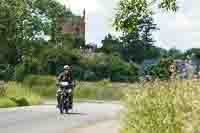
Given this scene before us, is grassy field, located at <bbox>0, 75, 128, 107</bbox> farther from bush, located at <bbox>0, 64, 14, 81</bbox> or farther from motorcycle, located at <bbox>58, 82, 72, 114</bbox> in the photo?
bush, located at <bbox>0, 64, 14, 81</bbox>

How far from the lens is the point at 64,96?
28.5 metres

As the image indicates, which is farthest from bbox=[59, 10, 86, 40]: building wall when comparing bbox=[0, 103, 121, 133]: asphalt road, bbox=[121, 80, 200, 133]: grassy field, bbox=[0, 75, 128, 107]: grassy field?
bbox=[121, 80, 200, 133]: grassy field

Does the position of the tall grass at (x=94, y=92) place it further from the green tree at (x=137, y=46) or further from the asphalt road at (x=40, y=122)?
the green tree at (x=137, y=46)

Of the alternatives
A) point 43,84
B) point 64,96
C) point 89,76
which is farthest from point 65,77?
point 89,76

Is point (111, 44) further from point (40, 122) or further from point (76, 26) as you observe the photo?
point (40, 122)

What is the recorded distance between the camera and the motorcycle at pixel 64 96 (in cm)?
2802

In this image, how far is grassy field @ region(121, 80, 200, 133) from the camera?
955 centimetres

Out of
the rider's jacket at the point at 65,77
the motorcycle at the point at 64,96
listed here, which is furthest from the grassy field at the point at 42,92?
the rider's jacket at the point at 65,77

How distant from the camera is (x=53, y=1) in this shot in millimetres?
99000

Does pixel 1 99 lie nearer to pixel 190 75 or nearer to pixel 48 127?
pixel 48 127

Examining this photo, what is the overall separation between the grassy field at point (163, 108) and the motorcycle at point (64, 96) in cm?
1264

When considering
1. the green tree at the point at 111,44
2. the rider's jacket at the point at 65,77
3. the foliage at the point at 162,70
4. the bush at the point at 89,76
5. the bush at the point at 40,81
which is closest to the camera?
the foliage at the point at 162,70

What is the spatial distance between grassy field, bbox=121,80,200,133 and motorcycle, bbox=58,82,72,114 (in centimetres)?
1264

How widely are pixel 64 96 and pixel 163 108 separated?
16.2 metres
